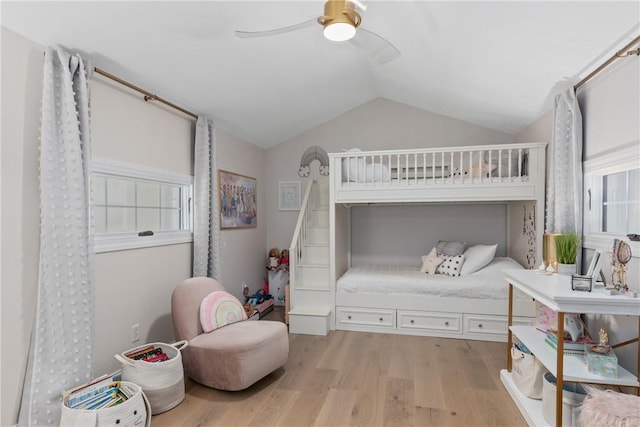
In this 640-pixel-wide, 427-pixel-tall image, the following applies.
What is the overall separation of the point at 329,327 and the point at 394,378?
3.85 feet

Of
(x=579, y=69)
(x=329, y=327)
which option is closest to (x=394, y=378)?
(x=329, y=327)

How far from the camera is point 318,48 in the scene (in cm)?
295

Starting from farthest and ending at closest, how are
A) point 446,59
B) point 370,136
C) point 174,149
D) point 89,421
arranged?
point 370,136 < point 174,149 < point 446,59 < point 89,421

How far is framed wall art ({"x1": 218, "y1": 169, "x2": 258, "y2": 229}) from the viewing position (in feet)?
12.8

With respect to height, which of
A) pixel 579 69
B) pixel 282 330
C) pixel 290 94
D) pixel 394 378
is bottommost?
pixel 394 378

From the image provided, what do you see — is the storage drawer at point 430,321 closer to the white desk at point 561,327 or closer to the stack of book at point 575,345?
the white desk at point 561,327

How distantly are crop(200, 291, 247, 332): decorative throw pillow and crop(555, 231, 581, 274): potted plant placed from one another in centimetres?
243

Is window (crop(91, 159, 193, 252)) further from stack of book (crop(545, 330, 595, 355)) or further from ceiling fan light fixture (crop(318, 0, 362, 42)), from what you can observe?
stack of book (crop(545, 330, 595, 355))

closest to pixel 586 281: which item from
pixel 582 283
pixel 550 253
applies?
pixel 582 283

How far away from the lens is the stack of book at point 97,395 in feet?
6.16

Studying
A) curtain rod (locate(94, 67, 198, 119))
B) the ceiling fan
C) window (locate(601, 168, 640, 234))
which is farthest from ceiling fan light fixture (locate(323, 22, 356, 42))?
window (locate(601, 168, 640, 234))

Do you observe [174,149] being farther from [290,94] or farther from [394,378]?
[394,378]

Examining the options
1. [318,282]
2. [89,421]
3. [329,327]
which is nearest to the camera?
[89,421]

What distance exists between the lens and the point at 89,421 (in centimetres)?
177
